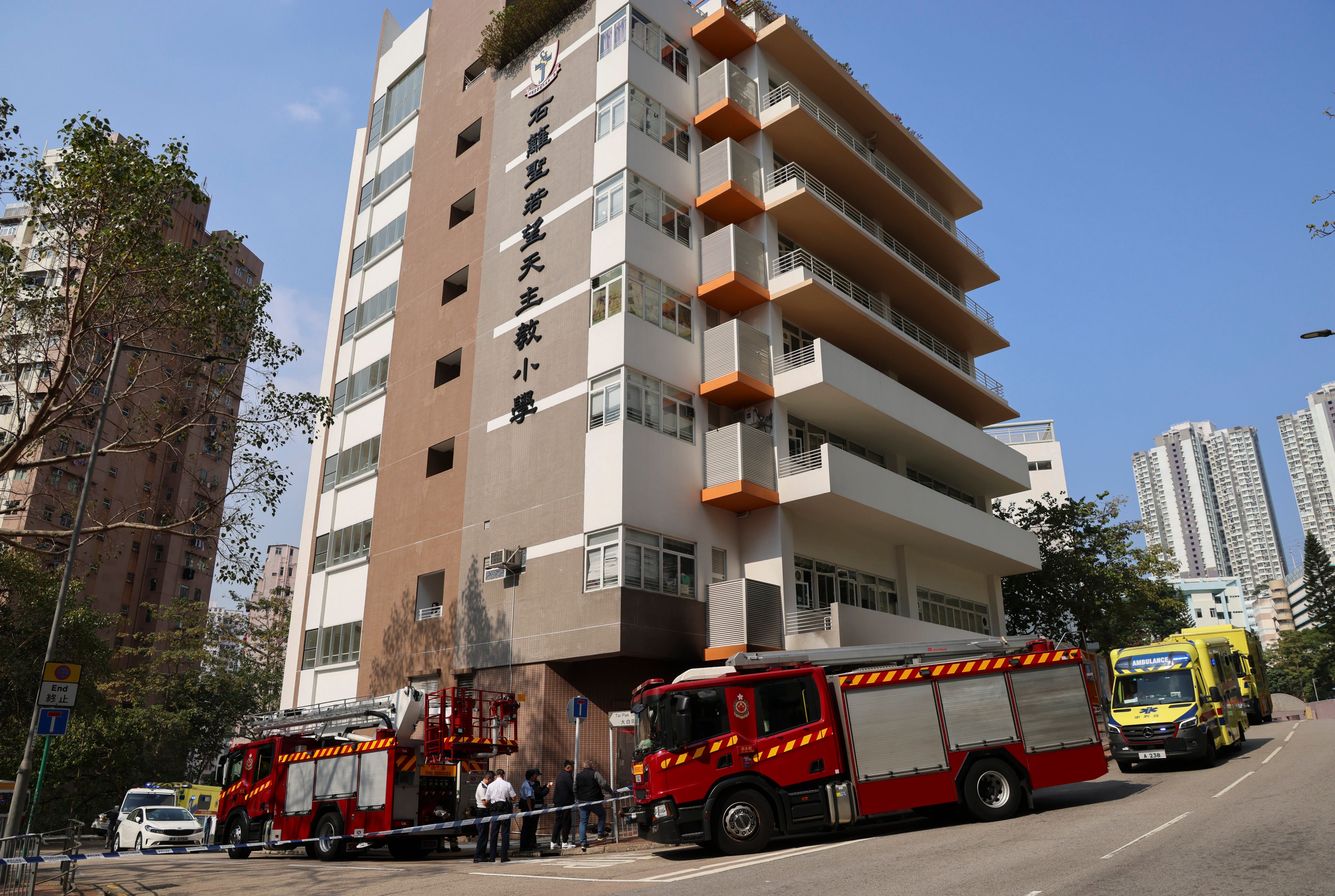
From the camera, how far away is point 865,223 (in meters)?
31.5

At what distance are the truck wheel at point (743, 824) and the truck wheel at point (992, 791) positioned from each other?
3318mm

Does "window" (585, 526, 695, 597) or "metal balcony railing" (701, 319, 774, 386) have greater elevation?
"metal balcony railing" (701, 319, 774, 386)

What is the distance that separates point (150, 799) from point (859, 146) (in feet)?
111

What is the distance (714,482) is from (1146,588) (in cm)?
2324

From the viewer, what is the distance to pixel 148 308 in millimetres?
21188

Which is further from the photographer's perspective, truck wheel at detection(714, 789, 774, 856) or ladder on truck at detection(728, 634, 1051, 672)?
Result: ladder on truck at detection(728, 634, 1051, 672)

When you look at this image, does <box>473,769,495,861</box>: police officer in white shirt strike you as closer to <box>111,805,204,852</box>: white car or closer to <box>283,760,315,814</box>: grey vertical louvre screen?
<box>283,760,315,814</box>: grey vertical louvre screen

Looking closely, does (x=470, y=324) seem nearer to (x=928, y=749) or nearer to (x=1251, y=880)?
(x=928, y=749)

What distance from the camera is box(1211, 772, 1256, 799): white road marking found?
14.7 m

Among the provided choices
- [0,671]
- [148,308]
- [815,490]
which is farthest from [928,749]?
[0,671]

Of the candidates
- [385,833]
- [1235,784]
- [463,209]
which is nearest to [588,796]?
[385,833]

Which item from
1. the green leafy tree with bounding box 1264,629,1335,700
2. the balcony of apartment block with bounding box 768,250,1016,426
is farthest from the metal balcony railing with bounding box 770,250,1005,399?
the green leafy tree with bounding box 1264,629,1335,700

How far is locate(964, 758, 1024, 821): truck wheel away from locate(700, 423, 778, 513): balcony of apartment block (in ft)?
33.8

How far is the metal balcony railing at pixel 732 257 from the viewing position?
Answer: 86.0ft
